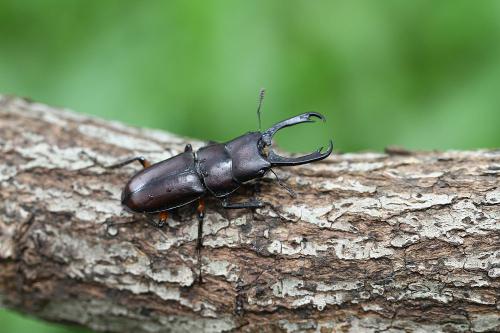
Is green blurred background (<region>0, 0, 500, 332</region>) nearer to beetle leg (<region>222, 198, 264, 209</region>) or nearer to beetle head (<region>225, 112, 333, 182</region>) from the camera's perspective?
beetle head (<region>225, 112, 333, 182</region>)

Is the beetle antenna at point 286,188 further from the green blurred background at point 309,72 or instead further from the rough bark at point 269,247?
the green blurred background at point 309,72

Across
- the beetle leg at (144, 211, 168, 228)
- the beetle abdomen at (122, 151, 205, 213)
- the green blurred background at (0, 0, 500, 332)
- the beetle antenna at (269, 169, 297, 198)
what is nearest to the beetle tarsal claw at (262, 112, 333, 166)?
the beetle antenna at (269, 169, 297, 198)

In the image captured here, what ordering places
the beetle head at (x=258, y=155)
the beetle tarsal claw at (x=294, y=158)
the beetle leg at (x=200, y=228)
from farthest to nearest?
the beetle head at (x=258, y=155) < the beetle tarsal claw at (x=294, y=158) < the beetle leg at (x=200, y=228)

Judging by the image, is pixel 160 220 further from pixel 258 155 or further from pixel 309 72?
pixel 309 72

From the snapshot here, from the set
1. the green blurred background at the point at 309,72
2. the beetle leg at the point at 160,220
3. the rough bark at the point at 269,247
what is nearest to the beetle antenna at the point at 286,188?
the rough bark at the point at 269,247

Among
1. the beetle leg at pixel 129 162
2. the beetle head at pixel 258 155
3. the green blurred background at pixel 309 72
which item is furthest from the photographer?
the green blurred background at pixel 309 72

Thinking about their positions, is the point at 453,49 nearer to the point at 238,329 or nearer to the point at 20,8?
the point at 238,329
